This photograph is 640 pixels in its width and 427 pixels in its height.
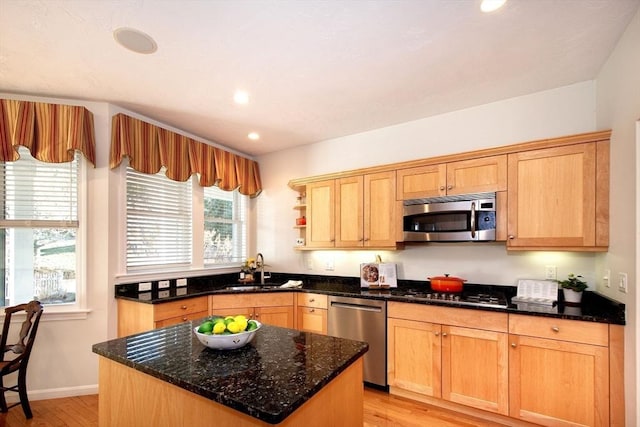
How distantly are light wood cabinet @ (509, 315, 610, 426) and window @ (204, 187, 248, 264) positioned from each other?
3322mm

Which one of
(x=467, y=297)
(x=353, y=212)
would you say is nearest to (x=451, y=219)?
(x=467, y=297)

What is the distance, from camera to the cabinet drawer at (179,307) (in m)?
2.75

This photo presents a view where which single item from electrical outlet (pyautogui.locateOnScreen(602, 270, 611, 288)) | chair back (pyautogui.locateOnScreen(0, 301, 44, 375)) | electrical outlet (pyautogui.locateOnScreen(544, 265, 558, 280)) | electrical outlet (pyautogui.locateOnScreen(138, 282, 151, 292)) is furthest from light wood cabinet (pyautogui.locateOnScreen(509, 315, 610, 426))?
chair back (pyautogui.locateOnScreen(0, 301, 44, 375))

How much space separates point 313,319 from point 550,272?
225 centimetres

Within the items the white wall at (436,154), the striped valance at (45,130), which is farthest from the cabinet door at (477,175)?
the striped valance at (45,130)

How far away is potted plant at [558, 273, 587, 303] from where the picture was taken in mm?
2332

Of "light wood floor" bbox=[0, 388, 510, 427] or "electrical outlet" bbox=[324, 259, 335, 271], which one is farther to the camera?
"electrical outlet" bbox=[324, 259, 335, 271]

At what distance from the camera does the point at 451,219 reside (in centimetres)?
281

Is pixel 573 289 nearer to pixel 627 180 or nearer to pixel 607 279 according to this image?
pixel 607 279

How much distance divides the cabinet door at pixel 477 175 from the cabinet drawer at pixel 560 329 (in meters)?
1.05

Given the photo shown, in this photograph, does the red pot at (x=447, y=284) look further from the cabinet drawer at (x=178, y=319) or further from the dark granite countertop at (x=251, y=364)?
the cabinet drawer at (x=178, y=319)

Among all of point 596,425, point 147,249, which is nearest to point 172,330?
point 147,249

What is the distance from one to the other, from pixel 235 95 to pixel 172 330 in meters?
1.98

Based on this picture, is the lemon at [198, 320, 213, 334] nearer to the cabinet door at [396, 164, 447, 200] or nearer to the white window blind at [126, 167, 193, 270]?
the white window blind at [126, 167, 193, 270]
